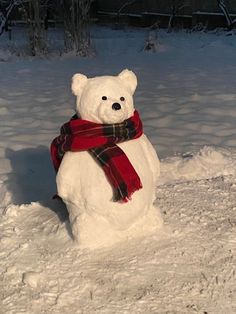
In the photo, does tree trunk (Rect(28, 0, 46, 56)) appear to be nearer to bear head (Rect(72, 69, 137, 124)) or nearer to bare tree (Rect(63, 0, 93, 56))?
bare tree (Rect(63, 0, 93, 56))

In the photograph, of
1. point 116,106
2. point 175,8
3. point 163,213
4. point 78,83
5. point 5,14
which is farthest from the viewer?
point 175,8

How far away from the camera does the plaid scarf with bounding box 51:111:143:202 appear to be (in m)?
2.31

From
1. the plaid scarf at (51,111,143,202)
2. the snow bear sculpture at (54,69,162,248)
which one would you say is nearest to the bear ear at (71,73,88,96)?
the snow bear sculpture at (54,69,162,248)

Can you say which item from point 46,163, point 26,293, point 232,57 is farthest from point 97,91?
point 232,57

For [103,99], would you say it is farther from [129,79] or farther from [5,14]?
[5,14]

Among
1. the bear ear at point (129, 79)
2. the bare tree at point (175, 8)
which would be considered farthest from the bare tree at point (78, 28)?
the bear ear at point (129, 79)

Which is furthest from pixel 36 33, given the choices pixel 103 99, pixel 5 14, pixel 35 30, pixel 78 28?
pixel 103 99

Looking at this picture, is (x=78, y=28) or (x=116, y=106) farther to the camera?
(x=78, y=28)

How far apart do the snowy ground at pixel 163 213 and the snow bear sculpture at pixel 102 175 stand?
98 millimetres

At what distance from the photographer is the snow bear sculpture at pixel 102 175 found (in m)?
2.34

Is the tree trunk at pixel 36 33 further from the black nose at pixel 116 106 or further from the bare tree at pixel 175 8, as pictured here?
the black nose at pixel 116 106

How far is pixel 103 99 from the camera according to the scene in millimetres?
2340

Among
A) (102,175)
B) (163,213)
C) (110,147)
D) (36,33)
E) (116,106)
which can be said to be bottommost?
(36,33)

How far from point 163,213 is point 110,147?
1.88 ft
